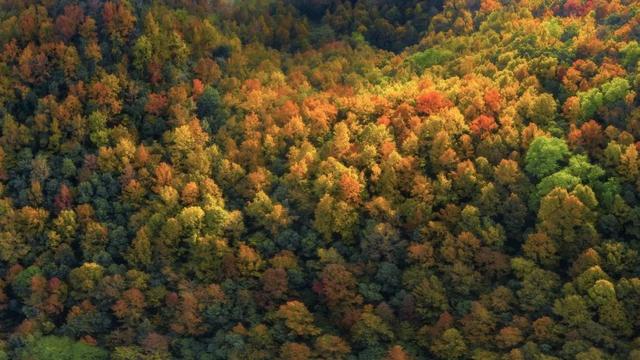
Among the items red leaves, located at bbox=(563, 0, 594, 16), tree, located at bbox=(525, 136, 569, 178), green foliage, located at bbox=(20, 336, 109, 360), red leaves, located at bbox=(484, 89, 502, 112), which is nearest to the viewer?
green foliage, located at bbox=(20, 336, 109, 360)

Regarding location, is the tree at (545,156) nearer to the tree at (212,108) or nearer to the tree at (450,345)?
the tree at (450,345)

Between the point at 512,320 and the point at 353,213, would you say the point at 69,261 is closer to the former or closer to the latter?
the point at 353,213

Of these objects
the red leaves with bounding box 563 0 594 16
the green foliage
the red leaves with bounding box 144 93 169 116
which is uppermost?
the red leaves with bounding box 563 0 594 16

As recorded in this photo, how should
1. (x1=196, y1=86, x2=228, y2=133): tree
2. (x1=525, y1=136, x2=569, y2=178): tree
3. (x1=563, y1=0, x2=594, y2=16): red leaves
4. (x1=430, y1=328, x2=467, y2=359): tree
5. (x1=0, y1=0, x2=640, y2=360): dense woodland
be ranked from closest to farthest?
(x1=430, y1=328, x2=467, y2=359): tree
(x1=0, y1=0, x2=640, y2=360): dense woodland
(x1=525, y1=136, x2=569, y2=178): tree
(x1=196, y1=86, x2=228, y2=133): tree
(x1=563, y1=0, x2=594, y2=16): red leaves

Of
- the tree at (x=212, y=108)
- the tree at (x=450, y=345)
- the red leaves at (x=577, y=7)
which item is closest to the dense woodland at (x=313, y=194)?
the tree at (x=450, y=345)

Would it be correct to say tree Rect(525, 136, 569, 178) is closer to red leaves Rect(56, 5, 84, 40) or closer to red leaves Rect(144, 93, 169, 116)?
red leaves Rect(144, 93, 169, 116)

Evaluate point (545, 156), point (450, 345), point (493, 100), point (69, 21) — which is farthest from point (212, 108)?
point (450, 345)

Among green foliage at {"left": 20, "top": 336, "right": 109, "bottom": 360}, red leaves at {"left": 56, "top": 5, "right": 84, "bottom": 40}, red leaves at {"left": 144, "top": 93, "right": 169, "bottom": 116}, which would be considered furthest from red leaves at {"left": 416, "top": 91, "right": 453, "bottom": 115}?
green foliage at {"left": 20, "top": 336, "right": 109, "bottom": 360}

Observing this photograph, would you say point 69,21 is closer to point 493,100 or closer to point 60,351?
point 60,351

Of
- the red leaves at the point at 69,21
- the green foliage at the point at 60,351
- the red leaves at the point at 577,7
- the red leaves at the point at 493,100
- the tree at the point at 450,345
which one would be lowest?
the green foliage at the point at 60,351

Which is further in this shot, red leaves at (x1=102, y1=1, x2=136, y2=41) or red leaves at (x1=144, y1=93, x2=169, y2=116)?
red leaves at (x1=102, y1=1, x2=136, y2=41)
